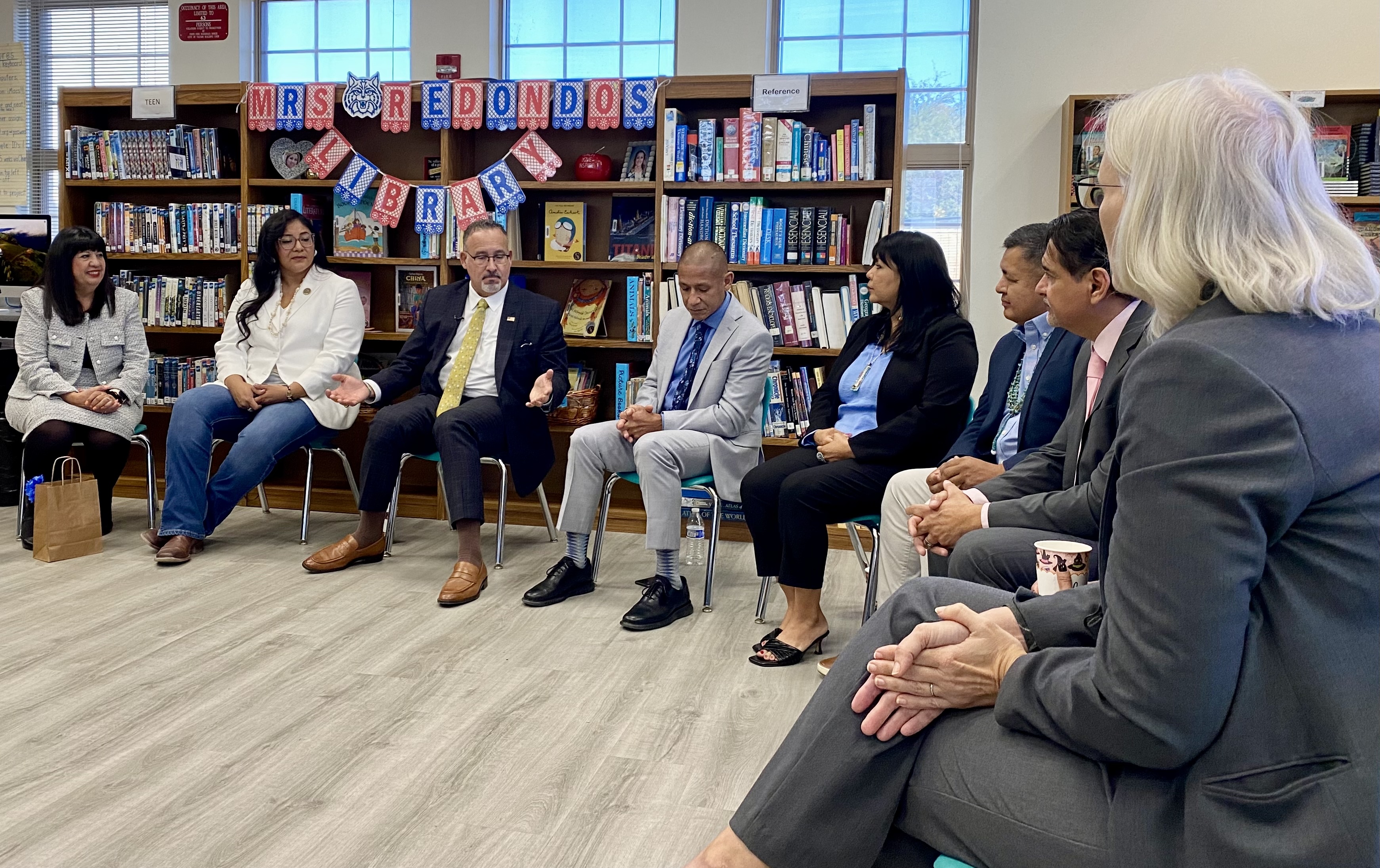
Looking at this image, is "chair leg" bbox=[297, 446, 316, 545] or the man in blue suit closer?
the man in blue suit

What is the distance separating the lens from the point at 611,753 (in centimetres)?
235

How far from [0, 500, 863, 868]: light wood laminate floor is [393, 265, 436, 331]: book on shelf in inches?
54.9

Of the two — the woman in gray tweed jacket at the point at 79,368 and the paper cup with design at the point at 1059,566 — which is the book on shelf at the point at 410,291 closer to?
the woman in gray tweed jacket at the point at 79,368

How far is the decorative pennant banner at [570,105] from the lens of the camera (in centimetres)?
462

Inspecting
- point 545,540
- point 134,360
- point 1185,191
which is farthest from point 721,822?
point 134,360

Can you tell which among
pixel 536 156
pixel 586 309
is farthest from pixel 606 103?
pixel 586 309

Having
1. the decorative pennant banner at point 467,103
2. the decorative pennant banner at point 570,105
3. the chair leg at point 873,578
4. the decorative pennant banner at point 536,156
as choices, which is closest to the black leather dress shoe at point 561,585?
the chair leg at point 873,578

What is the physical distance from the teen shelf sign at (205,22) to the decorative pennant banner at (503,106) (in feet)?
7.63

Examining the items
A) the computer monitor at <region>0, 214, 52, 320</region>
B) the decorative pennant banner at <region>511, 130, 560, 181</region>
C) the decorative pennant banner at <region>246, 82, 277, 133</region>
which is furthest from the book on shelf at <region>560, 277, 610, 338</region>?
the computer monitor at <region>0, 214, 52, 320</region>

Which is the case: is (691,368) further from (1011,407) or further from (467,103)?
(467,103)

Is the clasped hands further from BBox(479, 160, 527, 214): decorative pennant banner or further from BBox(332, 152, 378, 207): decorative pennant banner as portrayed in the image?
BBox(332, 152, 378, 207): decorative pennant banner

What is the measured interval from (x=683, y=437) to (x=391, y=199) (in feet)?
7.00

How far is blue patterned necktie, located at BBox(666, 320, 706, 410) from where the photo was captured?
384 centimetres

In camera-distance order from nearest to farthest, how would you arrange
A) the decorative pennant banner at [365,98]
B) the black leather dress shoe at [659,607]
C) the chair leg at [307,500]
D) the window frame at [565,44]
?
the black leather dress shoe at [659,607] → the chair leg at [307,500] → the decorative pennant banner at [365,98] → the window frame at [565,44]
